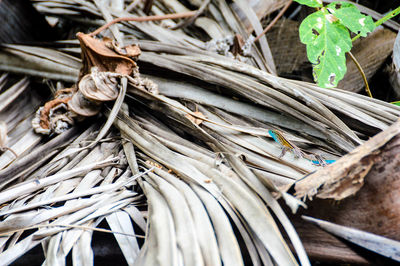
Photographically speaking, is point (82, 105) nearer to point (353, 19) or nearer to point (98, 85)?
point (98, 85)

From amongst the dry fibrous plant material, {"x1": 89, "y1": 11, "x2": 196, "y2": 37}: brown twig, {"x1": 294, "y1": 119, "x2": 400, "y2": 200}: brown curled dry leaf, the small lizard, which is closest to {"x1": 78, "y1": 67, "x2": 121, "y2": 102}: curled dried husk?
the dry fibrous plant material

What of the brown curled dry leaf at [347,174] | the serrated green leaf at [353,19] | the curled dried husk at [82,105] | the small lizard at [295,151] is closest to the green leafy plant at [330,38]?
the serrated green leaf at [353,19]

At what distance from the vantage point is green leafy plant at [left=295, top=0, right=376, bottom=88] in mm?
853

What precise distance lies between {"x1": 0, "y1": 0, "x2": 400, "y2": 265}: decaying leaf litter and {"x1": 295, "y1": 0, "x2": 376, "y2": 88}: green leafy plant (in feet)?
0.18

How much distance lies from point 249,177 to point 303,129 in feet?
0.96

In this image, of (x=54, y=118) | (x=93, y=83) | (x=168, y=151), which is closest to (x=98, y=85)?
(x=93, y=83)

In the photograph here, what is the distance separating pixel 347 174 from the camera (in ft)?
1.57

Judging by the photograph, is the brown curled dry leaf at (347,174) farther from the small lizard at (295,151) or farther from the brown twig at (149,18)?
the brown twig at (149,18)

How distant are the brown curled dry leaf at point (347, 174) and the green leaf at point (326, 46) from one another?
38 cm

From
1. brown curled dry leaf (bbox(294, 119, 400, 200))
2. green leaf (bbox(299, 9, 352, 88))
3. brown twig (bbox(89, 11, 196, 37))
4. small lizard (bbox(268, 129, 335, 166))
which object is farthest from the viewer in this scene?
brown twig (bbox(89, 11, 196, 37))

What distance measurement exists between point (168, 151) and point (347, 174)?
388mm

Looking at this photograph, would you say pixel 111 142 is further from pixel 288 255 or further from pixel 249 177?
pixel 288 255

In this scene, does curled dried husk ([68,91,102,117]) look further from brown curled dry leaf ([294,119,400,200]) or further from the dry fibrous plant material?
brown curled dry leaf ([294,119,400,200])

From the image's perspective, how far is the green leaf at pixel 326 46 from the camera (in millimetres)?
851
